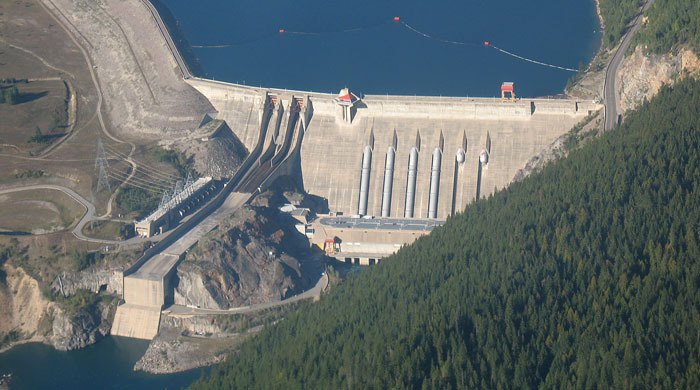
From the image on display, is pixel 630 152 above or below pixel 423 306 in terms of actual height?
above

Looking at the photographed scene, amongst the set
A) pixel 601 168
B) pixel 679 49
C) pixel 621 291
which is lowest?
pixel 621 291

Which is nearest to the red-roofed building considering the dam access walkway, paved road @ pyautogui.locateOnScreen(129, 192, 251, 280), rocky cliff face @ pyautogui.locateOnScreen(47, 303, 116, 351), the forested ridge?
the dam access walkway

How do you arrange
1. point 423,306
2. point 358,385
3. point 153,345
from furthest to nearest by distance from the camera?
1. point 153,345
2. point 423,306
3. point 358,385

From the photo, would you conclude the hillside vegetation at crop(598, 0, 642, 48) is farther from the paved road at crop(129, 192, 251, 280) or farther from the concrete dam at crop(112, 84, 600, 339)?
the paved road at crop(129, 192, 251, 280)

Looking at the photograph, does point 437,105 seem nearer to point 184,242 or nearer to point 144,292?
point 184,242

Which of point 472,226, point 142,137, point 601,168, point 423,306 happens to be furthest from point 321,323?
point 142,137

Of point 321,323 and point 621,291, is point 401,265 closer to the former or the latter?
point 321,323
